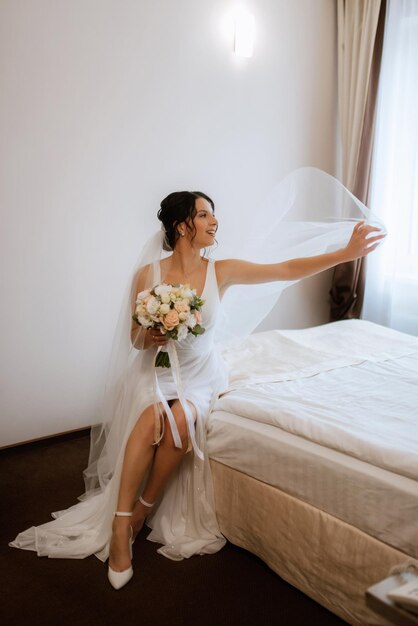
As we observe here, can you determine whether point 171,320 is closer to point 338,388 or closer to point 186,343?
point 186,343

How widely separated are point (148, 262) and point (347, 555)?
153 centimetres

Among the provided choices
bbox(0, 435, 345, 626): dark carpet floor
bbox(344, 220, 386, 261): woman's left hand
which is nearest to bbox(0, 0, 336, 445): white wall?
bbox(0, 435, 345, 626): dark carpet floor

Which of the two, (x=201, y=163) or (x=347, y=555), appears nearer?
(x=347, y=555)

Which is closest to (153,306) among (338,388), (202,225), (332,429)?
(202,225)

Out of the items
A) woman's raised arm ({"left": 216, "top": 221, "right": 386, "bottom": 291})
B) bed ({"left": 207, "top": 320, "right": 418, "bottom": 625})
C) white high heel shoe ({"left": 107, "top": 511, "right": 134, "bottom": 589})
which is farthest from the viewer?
woman's raised arm ({"left": 216, "top": 221, "right": 386, "bottom": 291})

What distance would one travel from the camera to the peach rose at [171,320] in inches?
85.4

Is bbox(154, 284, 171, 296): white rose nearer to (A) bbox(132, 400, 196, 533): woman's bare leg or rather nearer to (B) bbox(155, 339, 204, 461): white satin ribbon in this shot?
(B) bbox(155, 339, 204, 461): white satin ribbon

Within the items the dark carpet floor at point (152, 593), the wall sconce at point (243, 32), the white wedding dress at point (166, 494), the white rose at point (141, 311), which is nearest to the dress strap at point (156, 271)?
the white wedding dress at point (166, 494)

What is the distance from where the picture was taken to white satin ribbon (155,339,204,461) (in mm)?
2244

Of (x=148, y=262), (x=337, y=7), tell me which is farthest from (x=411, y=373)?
(x=337, y=7)

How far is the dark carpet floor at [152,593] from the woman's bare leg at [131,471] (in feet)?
0.44

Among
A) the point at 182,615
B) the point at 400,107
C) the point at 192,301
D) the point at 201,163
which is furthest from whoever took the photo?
the point at 400,107

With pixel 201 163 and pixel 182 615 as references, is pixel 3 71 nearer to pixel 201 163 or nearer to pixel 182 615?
pixel 201 163

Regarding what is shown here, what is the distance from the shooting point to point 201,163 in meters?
3.92
